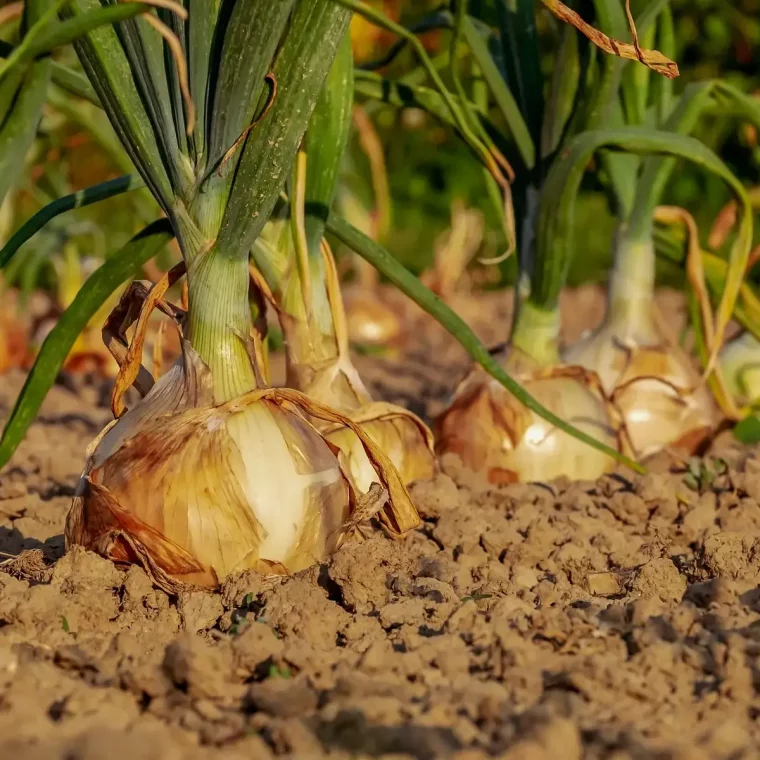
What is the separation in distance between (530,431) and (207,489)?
68 cm

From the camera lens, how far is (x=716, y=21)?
506cm

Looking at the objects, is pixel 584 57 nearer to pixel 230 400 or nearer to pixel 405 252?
pixel 230 400

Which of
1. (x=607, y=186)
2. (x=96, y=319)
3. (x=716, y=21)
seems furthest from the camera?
(x=716, y=21)

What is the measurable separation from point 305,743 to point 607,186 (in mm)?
1264

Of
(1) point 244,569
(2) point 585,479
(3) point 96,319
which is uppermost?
(1) point 244,569

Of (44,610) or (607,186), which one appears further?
(607,186)

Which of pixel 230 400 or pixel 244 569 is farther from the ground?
pixel 230 400

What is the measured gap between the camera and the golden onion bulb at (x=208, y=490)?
1297mm

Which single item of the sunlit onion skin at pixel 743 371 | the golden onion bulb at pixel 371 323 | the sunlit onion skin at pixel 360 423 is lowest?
the golden onion bulb at pixel 371 323

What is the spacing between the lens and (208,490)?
1292mm

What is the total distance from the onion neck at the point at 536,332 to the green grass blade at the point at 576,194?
16mm

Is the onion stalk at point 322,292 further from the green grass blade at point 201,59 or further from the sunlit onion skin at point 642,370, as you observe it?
the sunlit onion skin at point 642,370

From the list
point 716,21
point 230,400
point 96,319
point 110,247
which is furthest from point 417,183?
point 230,400

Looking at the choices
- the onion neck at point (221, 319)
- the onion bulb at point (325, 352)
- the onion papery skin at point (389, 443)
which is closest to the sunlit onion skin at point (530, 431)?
the onion papery skin at point (389, 443)
